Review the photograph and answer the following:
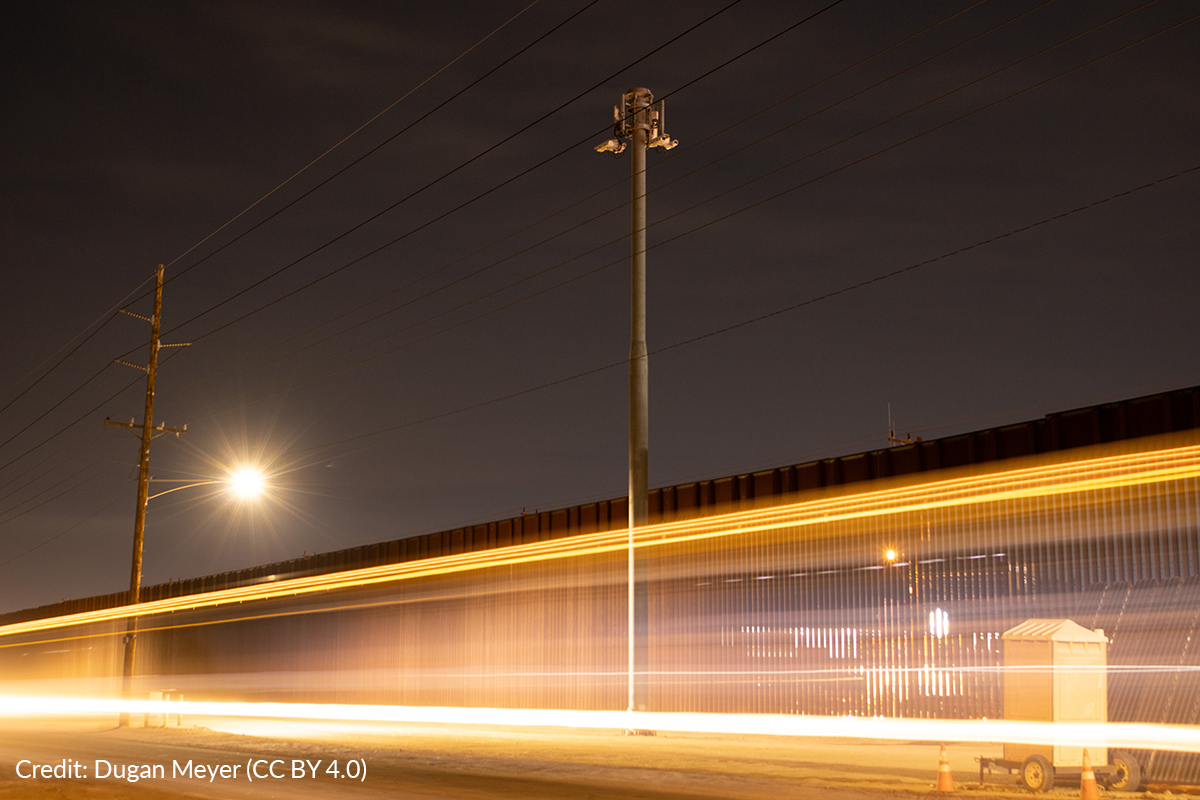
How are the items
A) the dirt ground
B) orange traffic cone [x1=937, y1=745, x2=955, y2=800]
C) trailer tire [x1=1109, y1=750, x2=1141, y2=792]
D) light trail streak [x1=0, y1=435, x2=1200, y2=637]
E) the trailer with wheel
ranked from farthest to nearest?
light trail streak [x1=0, y1=435, x2=1200, y2=637]
the trailer with wheel
trailer tire [x1=1109, y1=750, x2=1141, y2=792]
orange traffic cone [x1=937, y1=745, x2=955, y2=800]
the dirt ground

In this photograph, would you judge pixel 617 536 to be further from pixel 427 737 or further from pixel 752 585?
pixel 427 737

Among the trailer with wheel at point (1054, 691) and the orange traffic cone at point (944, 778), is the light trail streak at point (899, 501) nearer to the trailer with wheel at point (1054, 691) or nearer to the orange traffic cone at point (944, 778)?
the trailer with wheel at point (1054, 691)

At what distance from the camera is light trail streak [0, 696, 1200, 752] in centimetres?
1390

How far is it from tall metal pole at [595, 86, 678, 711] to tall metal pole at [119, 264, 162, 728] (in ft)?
51.8

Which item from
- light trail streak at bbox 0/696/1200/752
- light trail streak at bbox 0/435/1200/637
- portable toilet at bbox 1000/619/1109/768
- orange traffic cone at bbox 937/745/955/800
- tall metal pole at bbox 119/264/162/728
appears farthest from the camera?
tall metal pole at bbox 119/264/162/728

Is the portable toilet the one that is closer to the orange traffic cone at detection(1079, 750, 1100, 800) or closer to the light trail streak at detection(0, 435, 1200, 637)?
the light trail streak at detection(0, 435, 1200, 637)

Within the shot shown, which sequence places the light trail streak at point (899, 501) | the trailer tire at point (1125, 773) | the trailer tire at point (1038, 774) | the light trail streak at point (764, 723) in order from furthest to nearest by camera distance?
the light trail streak at point (899, 501) → the trailer tire at point (1038, 774) → the trailer tire at point (1125, 773) → the light trail streak at point (764, 723)

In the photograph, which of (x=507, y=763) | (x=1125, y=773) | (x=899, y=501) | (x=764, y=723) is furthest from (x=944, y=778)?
(x=507, y=763)

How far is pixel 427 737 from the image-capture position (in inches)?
929

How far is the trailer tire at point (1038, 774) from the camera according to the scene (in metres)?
14.3

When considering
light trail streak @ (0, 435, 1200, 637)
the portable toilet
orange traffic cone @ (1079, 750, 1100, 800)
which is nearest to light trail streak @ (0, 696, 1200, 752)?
the portable toilet

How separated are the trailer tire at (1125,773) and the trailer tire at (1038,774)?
0.86m

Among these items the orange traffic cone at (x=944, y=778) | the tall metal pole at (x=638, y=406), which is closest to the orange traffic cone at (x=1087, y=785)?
the orange traffic cone at (x=944, y=778)

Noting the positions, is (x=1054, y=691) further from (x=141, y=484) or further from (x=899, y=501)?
(x=141, y=484)
